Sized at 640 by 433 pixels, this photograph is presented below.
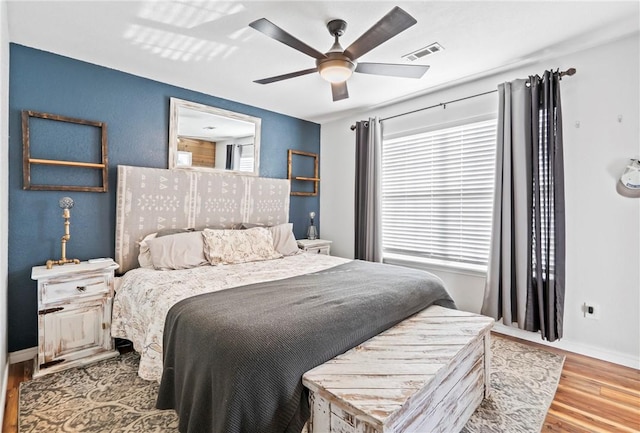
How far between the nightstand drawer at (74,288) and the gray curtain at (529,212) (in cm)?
345

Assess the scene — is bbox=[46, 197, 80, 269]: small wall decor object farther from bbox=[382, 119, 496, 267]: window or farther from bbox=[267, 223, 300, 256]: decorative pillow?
bbox=[382, 119, 496, 267]: window

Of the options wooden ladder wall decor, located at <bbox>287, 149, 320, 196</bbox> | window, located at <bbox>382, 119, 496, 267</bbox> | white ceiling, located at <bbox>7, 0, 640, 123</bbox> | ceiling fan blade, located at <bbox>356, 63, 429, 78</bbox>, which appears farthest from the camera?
wooden ladder wall decor, located at <bbox>287, 149, 320, 196</bbox>

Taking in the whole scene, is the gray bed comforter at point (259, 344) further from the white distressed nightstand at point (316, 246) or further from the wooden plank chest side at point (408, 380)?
the white distressed nightstand at point (316, 246)

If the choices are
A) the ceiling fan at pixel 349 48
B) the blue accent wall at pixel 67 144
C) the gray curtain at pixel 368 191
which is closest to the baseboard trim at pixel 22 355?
the blue accent wall at pixel 67 144

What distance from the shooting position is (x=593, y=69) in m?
2.58

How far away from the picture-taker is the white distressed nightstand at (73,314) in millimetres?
2299

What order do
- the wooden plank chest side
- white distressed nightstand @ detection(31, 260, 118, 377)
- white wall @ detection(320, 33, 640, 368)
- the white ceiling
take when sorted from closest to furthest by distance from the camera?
1. the wooden plank chest side
2. the white ceiling
3. white distressed nightstand @ detection(31, 260, 118, 377)
4. white wall @ detection(320, 33, 640, 368)

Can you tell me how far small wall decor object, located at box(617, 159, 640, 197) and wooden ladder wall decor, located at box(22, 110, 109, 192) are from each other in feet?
14.2

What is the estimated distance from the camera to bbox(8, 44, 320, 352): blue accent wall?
2502 millimetres

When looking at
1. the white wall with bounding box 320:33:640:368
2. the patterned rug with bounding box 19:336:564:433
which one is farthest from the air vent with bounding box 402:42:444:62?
the patterned rug with bounding box 19:336:564:433

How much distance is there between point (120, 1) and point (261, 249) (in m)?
2.24

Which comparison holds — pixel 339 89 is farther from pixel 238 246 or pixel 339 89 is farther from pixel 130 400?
pixel 130 400

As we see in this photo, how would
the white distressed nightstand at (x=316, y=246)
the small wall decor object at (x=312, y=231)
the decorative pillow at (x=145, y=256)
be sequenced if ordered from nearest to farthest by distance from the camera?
the decorative pillow at (x=145, y=256) → the white distressed nightstand at (x=316, y=246) → the small wall decor object at (x=312, y=231)

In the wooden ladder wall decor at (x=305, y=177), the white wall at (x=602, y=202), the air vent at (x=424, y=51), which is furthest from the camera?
the wooden ladder wall decor at (x=305, y=177)
